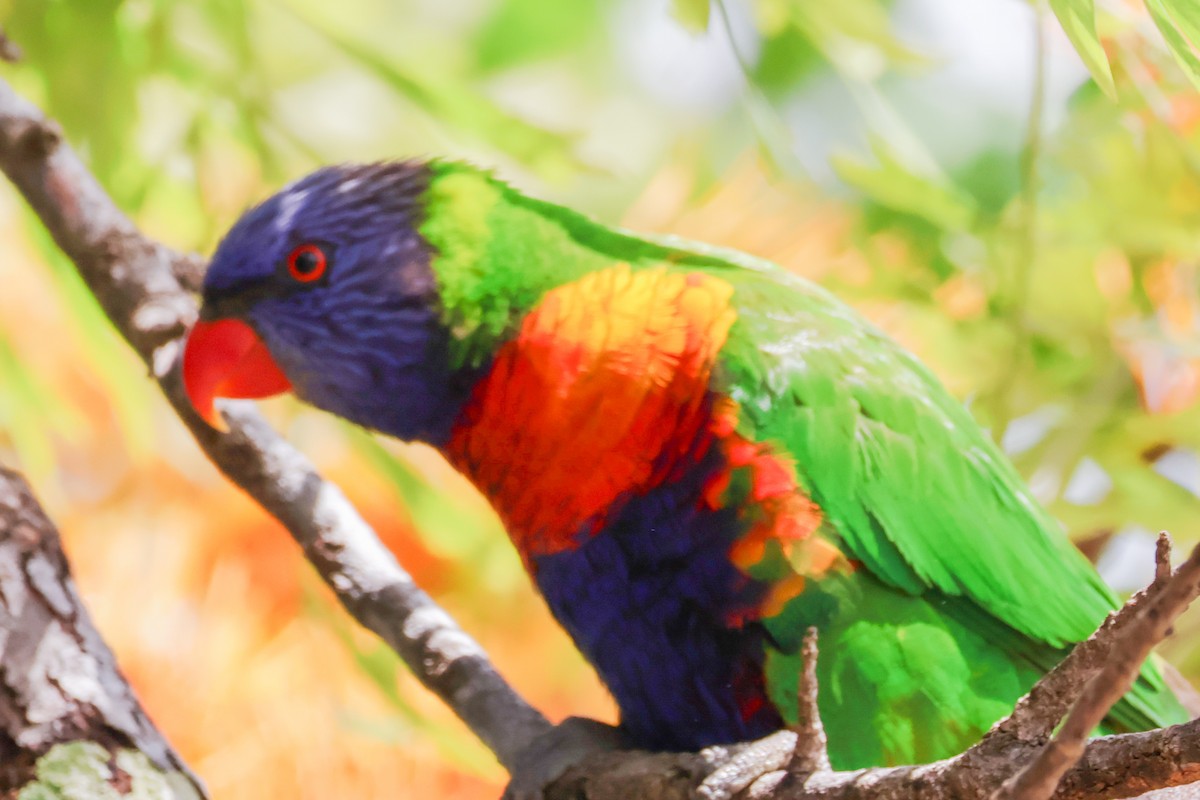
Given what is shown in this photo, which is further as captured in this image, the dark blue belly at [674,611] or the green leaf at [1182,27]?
the dark blue belly at [674,611]

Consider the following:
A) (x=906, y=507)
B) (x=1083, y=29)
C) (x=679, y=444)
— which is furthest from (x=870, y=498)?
(x=1083, y=29)

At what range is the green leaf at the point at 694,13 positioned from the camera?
3.53 feet

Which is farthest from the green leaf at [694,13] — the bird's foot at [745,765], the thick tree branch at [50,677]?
the thick tree branch at [50,677]

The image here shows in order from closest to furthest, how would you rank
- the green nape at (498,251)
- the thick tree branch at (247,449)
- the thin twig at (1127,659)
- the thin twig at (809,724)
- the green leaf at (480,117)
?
1. the thin twig at (1127,659)
2. the thin twig at (809,724)
3. the green nape at (498,251)
4. the thick tree branch at (247,449)
5. the green leaf at (480,117)

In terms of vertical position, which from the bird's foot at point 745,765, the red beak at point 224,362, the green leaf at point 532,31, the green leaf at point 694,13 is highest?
the green leaf at point 532,31

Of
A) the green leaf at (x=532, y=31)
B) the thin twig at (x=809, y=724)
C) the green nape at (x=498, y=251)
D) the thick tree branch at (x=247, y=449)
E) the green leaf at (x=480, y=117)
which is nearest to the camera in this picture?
the thin twig at (x=809, y=724)

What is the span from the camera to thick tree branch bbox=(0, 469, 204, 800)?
0.98 metres

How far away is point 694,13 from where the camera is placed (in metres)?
1.08

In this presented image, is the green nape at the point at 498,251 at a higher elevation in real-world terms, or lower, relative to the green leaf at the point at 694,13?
lower

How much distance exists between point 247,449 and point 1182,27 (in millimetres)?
1101

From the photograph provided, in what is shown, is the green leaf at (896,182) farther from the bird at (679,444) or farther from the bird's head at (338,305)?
the bird's head at (338,305)

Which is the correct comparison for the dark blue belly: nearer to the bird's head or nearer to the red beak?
the bird's head

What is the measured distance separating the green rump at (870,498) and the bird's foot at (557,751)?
0.25 metres

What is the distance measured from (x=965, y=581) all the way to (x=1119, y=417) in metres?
0.61
